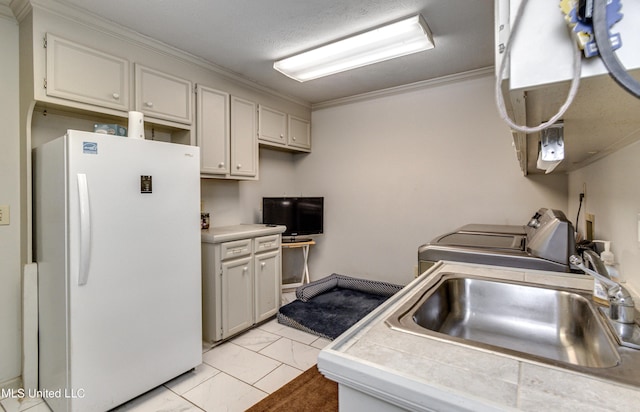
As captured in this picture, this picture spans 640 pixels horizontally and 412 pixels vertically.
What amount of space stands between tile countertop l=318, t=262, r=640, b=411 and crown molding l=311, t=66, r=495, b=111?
2.96 meters

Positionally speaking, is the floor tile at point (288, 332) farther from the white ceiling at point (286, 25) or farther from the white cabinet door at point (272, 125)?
the white ceiling at point (286, 25)

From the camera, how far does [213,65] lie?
2801mm

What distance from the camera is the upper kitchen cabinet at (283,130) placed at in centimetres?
336

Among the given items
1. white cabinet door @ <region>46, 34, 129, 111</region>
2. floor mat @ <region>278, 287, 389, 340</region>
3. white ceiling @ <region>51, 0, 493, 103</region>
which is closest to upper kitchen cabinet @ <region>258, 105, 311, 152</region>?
white ceiling @ <region>51, 0, 493, 103</region>

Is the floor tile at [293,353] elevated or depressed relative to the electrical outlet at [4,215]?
depressed

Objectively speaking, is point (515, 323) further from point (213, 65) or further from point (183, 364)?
point (213, 65)

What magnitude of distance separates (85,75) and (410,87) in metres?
2.88

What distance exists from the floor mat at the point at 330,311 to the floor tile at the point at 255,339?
25cm

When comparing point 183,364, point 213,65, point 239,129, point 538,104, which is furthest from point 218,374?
point 213,65

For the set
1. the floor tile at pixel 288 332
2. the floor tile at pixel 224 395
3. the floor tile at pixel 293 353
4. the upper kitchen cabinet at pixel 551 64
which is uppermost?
the upper kitchen cabinet at pixel 551 64

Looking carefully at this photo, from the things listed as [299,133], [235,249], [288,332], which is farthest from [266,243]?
[299,133]

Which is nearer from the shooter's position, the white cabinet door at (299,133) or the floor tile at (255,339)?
the floor tile at (255,339)

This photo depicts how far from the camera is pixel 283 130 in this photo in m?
3.63

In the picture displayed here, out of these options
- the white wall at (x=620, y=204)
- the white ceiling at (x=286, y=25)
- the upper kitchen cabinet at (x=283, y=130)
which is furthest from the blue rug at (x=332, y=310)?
the white ceiling at (x=286, y=25)
